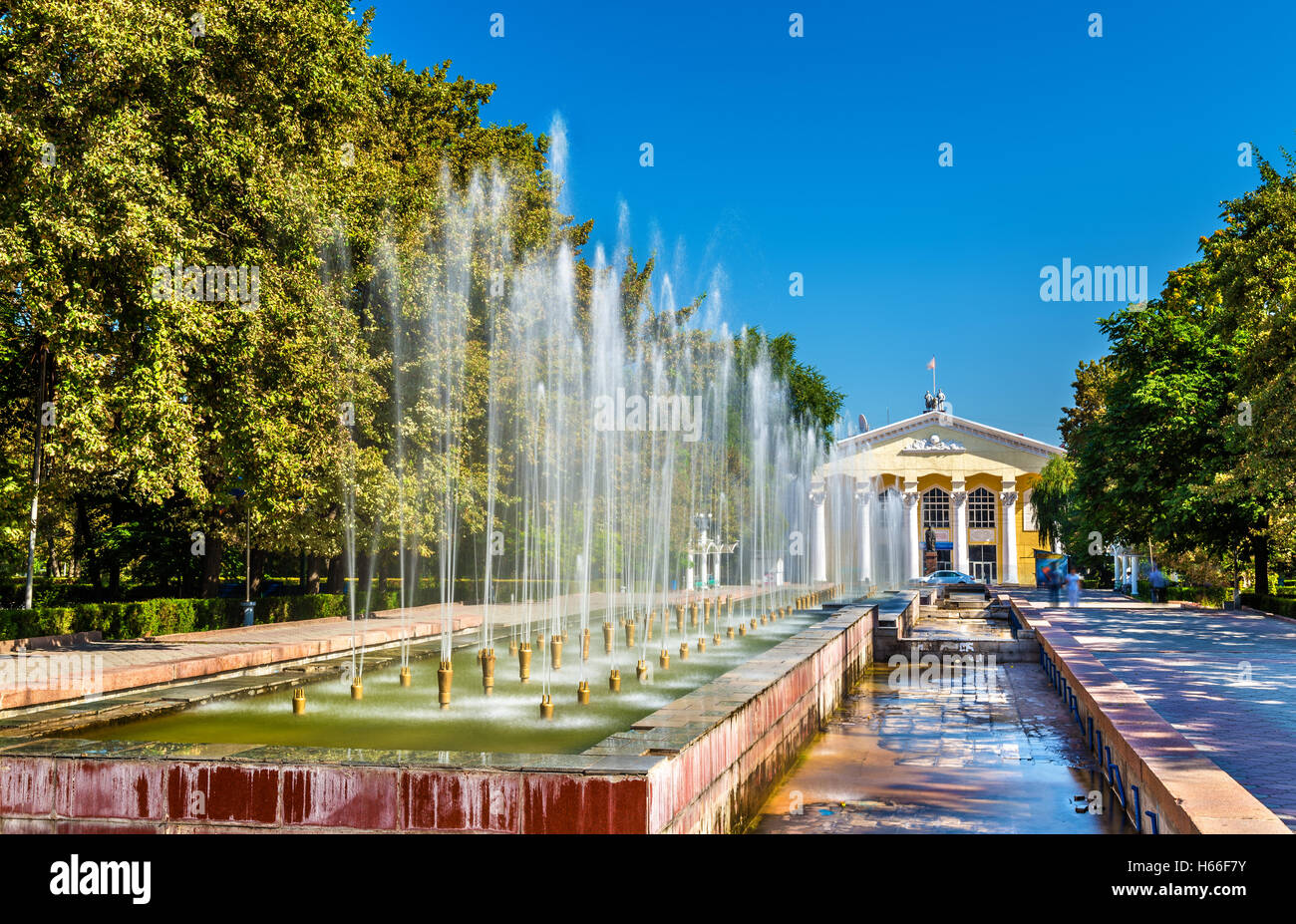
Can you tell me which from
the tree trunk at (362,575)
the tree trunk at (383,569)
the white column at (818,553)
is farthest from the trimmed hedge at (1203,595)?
the tree trunk at (362,575)

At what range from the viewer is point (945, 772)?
8312 millimetres

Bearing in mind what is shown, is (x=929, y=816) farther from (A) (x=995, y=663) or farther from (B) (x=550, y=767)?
(A) (x=995, y=663)

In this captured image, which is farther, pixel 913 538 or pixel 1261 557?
pixel 913 538

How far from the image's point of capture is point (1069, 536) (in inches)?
1822

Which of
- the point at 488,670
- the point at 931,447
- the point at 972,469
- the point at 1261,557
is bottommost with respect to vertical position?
the point at 488,670

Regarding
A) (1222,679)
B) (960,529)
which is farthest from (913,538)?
(1222,679)

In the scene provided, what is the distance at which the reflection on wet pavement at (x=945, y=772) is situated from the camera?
6.89 meters

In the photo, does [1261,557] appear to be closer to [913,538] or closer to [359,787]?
[359,787]

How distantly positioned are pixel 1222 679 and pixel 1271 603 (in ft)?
57.8

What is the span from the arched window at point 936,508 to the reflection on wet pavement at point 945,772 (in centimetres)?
5530

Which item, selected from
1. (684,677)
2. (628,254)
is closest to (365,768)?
(684,677)

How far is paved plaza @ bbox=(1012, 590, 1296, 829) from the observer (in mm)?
7195

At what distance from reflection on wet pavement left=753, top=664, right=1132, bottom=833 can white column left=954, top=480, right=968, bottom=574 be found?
175ft

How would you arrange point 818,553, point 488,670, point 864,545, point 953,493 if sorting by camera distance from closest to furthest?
point 488,670
point 818,553
point 864,545
point 953,493
